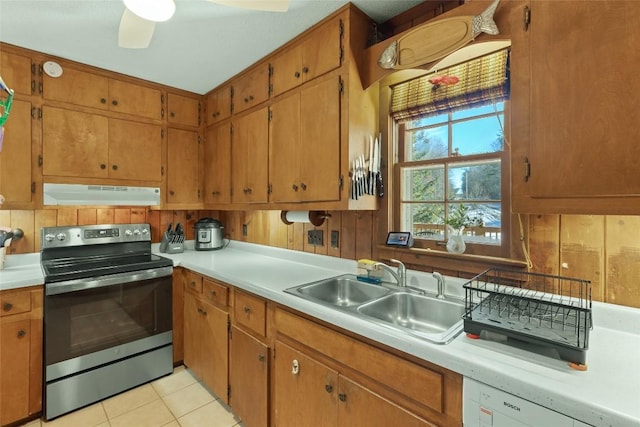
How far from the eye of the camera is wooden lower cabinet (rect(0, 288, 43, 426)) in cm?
178

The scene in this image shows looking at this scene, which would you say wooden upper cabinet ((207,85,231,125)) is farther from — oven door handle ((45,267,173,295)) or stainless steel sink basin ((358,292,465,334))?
stainless steel sink basin ((358,292,465,334))

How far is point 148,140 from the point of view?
8.54ft

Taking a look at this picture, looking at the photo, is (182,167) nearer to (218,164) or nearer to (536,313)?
(218,164)

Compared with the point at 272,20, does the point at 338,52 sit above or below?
below

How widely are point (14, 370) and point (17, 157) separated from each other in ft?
4.47

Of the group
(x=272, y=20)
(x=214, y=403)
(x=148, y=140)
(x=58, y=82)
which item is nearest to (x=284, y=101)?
(x=272, y=20)

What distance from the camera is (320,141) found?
1.75 m

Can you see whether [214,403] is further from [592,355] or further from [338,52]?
[338,52]

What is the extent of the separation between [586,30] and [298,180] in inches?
55.2

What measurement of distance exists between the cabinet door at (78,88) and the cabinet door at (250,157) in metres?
1.05

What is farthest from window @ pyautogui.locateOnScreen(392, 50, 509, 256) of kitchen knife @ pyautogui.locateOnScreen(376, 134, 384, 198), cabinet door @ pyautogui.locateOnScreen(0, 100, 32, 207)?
cabinet door @ pyautogui.locateOnScreen(0, 100, 32, 207)

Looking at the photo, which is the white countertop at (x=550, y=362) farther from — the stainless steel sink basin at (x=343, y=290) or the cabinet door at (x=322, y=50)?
→ the cabinet door at (x=322, y=50)

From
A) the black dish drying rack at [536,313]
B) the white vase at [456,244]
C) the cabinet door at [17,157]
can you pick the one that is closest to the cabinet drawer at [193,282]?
the cabinet door at [17,157]

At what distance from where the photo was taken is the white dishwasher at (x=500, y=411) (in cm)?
76
